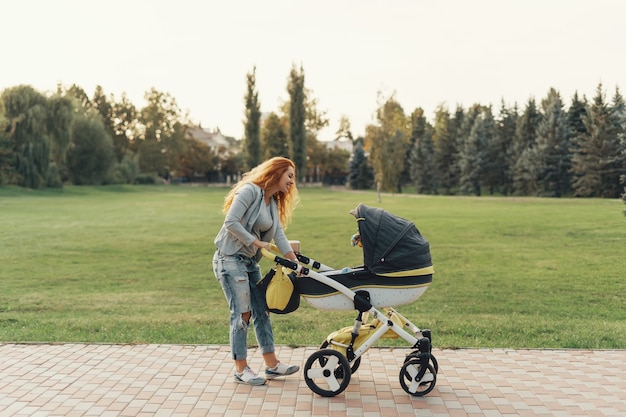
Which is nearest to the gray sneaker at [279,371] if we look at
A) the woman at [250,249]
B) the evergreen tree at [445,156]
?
the woman at [250,249]

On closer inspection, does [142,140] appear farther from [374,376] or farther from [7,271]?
[374,376]

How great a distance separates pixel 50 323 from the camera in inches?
306

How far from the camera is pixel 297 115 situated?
6819cm

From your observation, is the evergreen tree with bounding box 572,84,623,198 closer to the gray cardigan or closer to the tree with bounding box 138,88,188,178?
the gray cardigan

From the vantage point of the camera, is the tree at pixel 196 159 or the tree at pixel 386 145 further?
the tree at pixel 196 159

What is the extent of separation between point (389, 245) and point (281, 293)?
0.87 m

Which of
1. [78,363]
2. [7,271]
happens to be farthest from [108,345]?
[7,271]

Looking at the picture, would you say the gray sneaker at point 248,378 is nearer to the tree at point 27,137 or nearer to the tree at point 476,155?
the tree at point 27,137

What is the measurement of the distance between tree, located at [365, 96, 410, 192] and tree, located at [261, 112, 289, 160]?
1018 inches

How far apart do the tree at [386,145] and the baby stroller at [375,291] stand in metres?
40.7

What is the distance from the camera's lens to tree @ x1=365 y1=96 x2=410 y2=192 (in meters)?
45.2

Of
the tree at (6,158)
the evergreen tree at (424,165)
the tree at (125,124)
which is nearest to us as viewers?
the tree at (6,158)

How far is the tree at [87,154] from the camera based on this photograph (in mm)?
58000

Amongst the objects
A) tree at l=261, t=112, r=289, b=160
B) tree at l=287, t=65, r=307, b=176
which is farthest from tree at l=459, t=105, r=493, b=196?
tree at l=261, t=112, r=289, b=160
